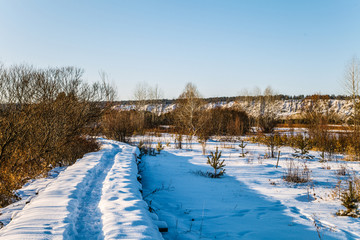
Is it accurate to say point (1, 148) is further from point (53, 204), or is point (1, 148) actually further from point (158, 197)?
point (158, 197)

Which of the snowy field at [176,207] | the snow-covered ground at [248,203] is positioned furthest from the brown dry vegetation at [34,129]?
the snow-covered ground at [248,203]

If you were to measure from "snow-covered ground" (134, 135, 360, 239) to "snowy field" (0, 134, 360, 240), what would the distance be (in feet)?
0.05

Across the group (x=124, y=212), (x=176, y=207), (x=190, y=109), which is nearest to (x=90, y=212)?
(x=124, y=212)

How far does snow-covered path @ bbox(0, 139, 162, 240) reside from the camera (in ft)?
8.46

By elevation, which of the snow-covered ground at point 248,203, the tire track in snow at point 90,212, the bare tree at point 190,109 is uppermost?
the bare tree at point 190,109

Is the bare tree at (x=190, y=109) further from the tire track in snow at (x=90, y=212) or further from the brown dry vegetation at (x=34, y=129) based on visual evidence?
the tire track in snow at (x=90, y=212)

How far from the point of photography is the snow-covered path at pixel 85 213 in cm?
258

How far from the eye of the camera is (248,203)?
486cm

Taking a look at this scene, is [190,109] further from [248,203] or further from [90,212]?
[90,212]

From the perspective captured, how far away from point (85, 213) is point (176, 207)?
1863 mm

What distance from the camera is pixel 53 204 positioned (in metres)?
3.35

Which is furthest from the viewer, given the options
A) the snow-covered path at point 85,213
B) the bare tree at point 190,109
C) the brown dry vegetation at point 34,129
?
the bare tree at point 190,109

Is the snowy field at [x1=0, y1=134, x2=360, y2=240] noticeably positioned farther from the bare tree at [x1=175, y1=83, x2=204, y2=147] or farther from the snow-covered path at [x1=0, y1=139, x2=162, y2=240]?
the bare tree at [x1=175, y1=83, x2=204, y2=147]

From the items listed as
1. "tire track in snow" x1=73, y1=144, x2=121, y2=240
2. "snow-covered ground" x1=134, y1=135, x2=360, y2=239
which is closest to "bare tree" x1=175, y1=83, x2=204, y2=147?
"snow-covered ground" x1=134, y1=135, x2=360, y2=239
